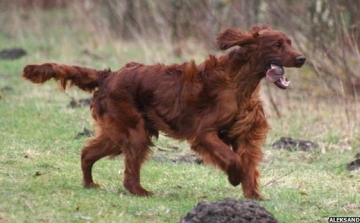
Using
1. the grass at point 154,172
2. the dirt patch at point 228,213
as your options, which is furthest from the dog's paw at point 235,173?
the dirt patch at point 228,213

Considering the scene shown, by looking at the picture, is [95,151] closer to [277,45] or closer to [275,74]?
[275,74]

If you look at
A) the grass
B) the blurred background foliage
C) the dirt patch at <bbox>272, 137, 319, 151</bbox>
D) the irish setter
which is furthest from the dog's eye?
the blurred background foliage

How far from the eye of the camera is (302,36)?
16.5m

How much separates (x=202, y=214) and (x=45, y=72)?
7.81 ft

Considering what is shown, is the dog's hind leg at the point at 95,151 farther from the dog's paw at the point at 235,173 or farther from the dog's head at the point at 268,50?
the dog's head at the point at 268,50

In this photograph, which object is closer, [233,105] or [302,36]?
[233,105]

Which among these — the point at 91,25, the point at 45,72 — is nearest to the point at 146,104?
the point at 45,72

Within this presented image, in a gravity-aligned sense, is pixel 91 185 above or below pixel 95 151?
below

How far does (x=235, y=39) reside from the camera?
8125mm

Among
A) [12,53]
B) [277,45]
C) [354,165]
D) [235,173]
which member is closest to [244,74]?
[277,45]

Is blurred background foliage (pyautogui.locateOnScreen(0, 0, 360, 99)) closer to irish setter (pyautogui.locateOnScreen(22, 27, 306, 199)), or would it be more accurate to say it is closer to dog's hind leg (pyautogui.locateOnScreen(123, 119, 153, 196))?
irish setter (pyautogui.locateOnScreen(22, 27, 306, 199))

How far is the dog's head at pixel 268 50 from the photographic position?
796 cm

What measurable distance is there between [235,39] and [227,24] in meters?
9.15

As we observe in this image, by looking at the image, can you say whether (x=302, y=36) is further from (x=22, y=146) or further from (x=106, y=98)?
(x=106, y=98)
